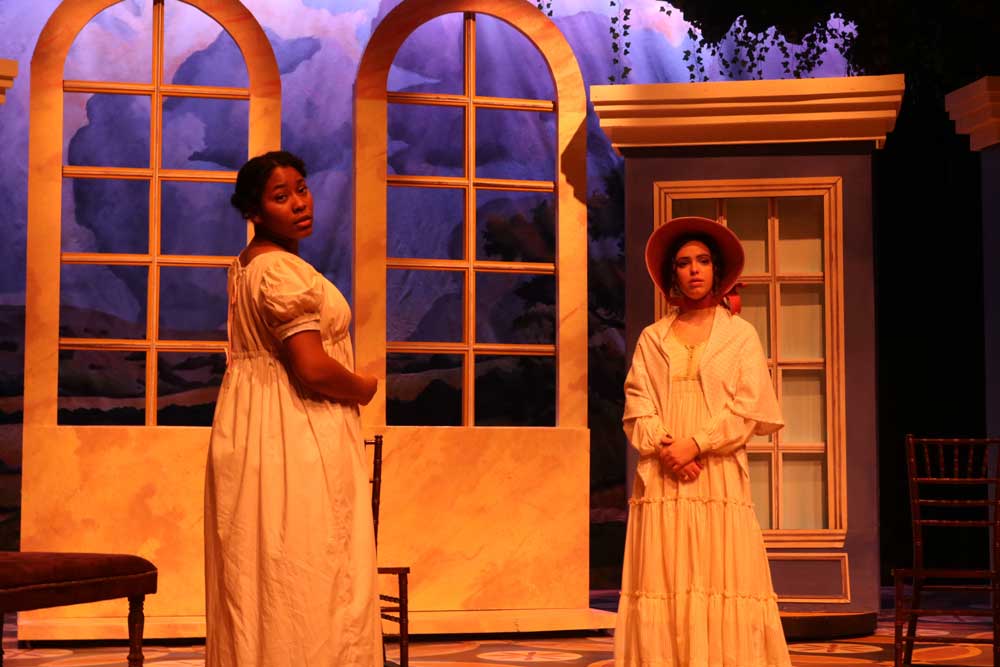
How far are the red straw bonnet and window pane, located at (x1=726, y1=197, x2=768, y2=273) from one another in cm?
201

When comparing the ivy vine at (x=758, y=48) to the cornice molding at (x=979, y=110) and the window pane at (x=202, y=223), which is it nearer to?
the cornice molding at (x=979, y=110)

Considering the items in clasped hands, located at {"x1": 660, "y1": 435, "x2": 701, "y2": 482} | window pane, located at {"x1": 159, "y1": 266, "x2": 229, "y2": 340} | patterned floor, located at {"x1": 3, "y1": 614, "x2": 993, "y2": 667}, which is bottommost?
patterned floor, located at {"x1": 3, "y1": 614, "x2": 993, "y2": 667}

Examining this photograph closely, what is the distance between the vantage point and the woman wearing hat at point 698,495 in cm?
356

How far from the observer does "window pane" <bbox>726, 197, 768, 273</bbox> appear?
591 centimetres

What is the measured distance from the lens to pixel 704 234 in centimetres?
390

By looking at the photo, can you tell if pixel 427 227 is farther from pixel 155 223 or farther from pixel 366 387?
pixel 366 387

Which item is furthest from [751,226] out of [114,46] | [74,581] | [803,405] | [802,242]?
[114,46]

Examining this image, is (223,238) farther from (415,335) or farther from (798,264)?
(798,264)

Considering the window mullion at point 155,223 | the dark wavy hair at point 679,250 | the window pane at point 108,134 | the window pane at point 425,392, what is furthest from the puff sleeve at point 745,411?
the window pane at point 108,134

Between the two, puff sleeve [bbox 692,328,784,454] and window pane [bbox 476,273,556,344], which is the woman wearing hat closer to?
puff sleeve [bbox 692,328,784,454]

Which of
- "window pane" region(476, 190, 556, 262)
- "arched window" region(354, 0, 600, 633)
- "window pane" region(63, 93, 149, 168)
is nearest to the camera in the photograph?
"arched window" region(354, 0, 600, 633)

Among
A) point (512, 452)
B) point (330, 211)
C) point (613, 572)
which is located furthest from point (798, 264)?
point (330, 211)

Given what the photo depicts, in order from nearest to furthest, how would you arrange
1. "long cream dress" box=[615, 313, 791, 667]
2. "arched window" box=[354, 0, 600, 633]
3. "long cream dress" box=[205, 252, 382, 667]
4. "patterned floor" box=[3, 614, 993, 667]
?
"long cream dress" box=[205, 252, 382, 667]
"long cream dress" box=[615, 313, 791, 667]
"patterned floor" box=[3, 614, 993, 667]
"arched window" box=[354, 0, 600, 633]

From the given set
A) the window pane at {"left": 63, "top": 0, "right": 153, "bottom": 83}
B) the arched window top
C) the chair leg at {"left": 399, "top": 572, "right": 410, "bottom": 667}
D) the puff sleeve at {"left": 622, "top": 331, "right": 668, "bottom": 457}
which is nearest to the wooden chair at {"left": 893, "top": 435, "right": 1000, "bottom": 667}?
the puff sleeve at {"left": 622, "top": 331, "right": 668, "bottom": 457}
